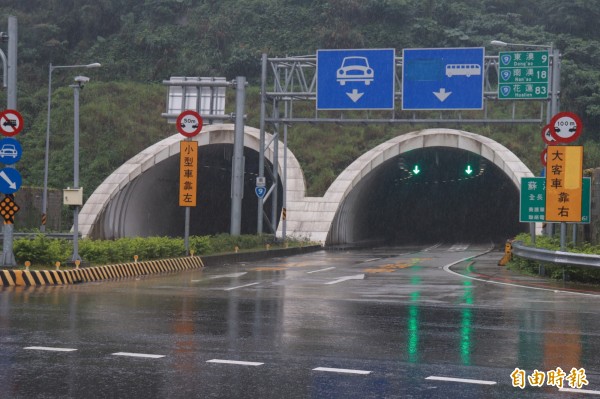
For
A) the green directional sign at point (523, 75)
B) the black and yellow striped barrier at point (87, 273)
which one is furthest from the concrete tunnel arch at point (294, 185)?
the black and yellow striped barrier at point (87, 273)

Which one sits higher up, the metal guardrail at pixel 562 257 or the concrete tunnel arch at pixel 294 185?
the concrete tunnel arch at pixel 294 185

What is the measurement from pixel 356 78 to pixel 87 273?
18168mm

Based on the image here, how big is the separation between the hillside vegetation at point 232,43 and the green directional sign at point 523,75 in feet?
69.6

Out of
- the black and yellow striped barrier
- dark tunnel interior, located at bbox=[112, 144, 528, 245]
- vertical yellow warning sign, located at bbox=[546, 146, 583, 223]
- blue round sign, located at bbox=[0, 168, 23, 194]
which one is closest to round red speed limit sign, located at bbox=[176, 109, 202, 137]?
the black and yellow striped barrier

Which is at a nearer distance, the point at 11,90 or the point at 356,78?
the point at 11,90

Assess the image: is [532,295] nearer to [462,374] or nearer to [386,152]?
[462,374]

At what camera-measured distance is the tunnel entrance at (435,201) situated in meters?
55.4

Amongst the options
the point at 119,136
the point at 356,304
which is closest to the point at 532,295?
the point at 356,304

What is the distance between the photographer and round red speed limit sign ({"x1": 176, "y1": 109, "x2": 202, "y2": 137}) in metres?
27.9

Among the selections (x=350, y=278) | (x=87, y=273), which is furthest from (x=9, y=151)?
(x=350, y=278)

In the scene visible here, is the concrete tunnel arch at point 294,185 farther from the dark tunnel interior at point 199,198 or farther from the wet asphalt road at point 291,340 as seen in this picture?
the wet asphalt road at point 291,340

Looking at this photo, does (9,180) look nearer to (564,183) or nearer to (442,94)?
(564,183)

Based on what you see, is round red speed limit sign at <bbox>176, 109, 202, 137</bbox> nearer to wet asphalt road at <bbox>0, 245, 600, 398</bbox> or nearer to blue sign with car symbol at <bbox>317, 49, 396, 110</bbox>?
blue sign with car symbol at <bbox>317, 49, 396, 110</bbox>

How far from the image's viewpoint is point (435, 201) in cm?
7169
